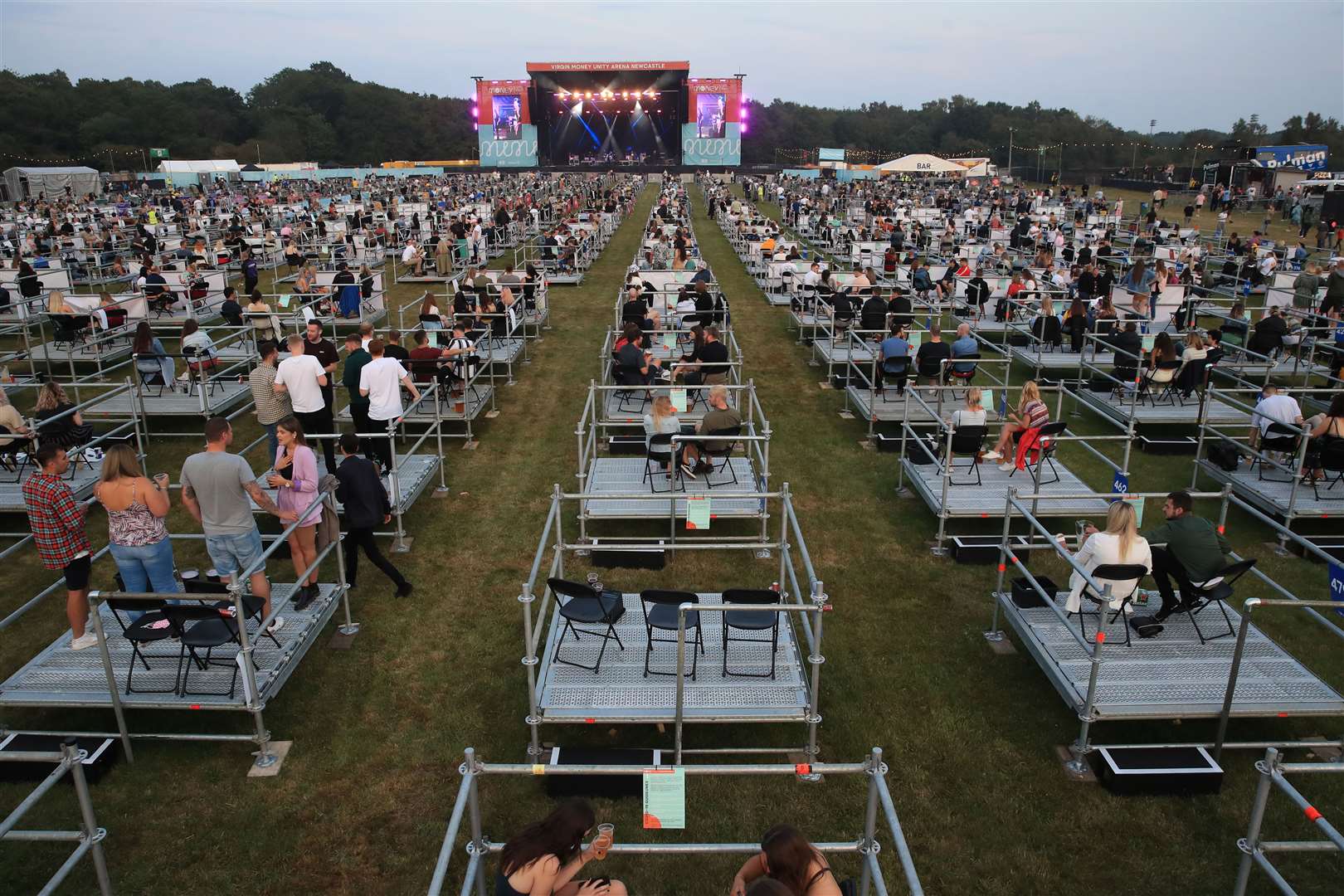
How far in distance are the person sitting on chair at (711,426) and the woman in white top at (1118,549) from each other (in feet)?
13.9

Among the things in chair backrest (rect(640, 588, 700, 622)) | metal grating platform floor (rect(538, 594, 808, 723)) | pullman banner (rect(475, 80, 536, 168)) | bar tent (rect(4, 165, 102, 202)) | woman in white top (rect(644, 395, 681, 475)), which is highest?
pullman banner (rect(475, 80, 536, 168))

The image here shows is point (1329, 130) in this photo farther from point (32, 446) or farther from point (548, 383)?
point (32, 446)

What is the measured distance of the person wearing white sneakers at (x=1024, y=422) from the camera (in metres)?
10.4

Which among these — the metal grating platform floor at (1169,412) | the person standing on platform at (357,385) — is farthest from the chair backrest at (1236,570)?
the person standing on platform at (357,385)

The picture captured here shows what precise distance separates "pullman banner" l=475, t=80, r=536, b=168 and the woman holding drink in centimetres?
7276

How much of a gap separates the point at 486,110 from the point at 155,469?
213ft

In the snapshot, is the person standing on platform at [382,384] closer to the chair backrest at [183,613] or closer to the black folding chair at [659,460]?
the black folding chair at [659,460]

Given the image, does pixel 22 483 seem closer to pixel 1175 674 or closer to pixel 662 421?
pixel 662 421

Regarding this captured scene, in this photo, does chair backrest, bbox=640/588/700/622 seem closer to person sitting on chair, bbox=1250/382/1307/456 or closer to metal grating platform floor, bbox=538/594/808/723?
metal grating platform floor, bbox=538/594/808/723

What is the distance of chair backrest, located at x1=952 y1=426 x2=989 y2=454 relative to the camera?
408 inches

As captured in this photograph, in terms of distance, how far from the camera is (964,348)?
1419 cm

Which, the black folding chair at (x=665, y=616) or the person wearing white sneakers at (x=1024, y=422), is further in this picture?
the person wearing white sneakers at (x=1024, y=422)

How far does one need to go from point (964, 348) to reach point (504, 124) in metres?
65.0

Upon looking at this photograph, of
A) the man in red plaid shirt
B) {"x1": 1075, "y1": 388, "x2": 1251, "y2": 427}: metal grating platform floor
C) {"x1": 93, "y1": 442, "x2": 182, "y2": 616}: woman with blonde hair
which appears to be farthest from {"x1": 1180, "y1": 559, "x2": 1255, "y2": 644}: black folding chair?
the man in red plaid shirt
